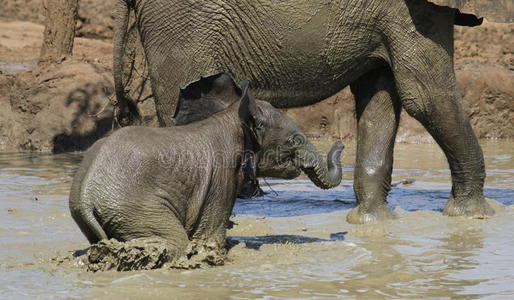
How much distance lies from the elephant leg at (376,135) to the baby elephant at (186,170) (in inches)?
58.2

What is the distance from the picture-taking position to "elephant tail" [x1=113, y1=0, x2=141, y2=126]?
8.20m

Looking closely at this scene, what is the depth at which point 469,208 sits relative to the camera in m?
8.51

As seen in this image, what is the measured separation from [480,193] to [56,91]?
7330 mm

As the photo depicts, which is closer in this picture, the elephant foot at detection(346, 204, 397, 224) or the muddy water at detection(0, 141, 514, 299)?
the muddy water at detection(0, 141, 514, 299)

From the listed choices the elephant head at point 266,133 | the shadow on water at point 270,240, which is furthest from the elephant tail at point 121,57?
the shadow on water at point 270,240

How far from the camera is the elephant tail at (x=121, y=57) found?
26.9ft

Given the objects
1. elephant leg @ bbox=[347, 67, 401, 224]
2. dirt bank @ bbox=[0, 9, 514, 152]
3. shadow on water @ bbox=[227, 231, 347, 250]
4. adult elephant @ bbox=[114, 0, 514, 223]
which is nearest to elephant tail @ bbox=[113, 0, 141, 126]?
adult elephant @ bbox=[114, 0, 514, 223]

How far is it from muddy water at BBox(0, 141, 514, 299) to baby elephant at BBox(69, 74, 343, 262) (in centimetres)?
29

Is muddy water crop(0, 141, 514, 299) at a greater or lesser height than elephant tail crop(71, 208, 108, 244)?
lesser

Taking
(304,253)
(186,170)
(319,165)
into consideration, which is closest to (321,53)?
(319,165)

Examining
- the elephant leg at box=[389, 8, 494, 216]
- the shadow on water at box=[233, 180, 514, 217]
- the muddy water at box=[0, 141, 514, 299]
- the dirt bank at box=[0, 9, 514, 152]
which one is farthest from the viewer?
the dirt bank at box=[0, 9, 514, 152]

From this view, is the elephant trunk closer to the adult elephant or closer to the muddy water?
the muddy water

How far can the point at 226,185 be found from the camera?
21.5 ft

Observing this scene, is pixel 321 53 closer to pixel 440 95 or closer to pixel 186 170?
pixel 440 95
